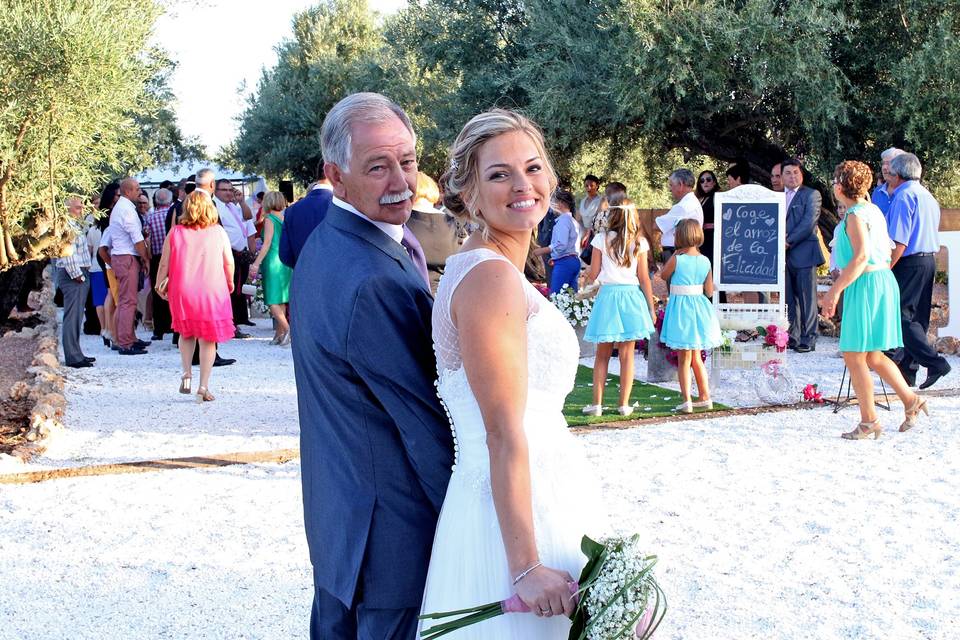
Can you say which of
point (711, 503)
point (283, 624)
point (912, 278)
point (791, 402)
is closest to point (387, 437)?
point (283, 624)

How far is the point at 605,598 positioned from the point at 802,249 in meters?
10.9

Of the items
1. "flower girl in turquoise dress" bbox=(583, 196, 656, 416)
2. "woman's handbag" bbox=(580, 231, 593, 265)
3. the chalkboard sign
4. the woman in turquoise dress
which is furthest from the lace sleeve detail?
"woman's handbag" bbox=(580, 231, 593, 265)

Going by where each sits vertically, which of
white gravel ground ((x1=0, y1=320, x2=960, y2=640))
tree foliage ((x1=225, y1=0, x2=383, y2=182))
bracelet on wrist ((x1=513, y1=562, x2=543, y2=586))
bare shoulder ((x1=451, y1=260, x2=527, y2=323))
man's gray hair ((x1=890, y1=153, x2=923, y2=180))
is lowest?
white gravel ground ((x1=0, y1=320, x2=960, y2=640))

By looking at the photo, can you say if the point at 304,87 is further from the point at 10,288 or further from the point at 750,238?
the point at 750,238

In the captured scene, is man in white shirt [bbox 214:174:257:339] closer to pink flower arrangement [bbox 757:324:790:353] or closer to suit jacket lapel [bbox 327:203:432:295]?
pink flower arrangement [bbox 757:324:790:353]

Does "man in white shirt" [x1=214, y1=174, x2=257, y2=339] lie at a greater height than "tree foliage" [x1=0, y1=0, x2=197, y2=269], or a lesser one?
lesser

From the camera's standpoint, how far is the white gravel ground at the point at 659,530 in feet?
14.4

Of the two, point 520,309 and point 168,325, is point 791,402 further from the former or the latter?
point 168,325

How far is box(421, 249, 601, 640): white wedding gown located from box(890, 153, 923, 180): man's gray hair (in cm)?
807

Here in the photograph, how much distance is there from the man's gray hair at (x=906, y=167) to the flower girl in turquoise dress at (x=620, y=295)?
2.69m

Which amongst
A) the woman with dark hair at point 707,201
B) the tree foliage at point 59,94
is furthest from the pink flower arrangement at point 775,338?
the tree foliage at point 59,94

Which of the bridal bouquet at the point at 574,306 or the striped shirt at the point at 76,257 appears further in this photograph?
the striped shirt at the point at 76,257

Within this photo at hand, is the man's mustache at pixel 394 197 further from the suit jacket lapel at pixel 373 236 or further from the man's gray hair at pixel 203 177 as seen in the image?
the man's gray hair at pixel 203 177

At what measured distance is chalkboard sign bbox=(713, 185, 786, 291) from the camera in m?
10.7
